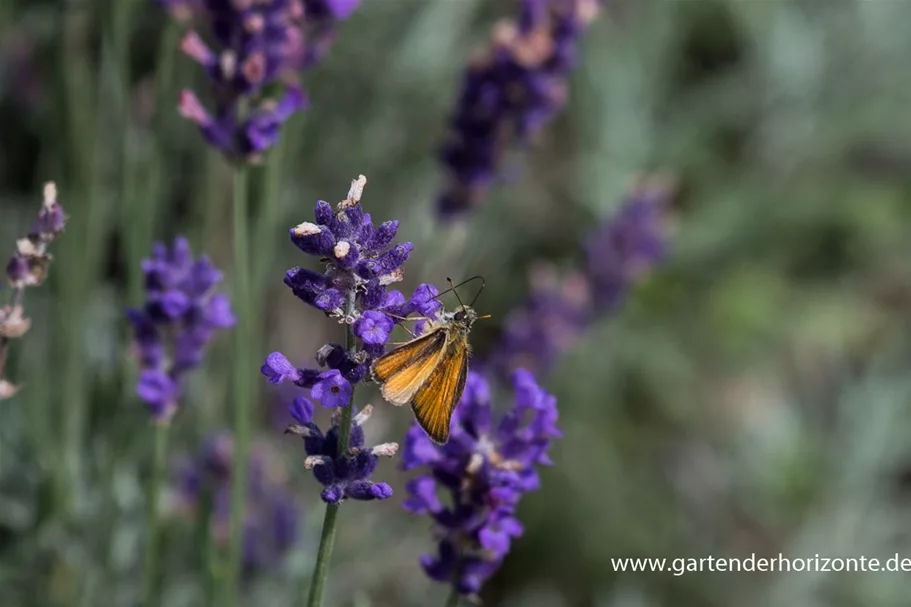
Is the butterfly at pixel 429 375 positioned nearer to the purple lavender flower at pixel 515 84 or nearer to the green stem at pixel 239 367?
the green stem at pixel 239 367

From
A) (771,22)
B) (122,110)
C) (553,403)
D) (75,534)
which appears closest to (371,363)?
(553,403)

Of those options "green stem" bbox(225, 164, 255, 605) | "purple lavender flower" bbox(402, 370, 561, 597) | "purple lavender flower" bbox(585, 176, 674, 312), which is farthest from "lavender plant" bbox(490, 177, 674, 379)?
"purple lavender flower" bbox(402, 370, 561, 597)

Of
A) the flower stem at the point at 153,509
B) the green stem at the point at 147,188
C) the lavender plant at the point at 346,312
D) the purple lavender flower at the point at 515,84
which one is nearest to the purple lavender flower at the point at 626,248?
the purple lavender flower at the point at 515,84

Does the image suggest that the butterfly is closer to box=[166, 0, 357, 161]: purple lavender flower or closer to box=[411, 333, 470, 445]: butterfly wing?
box=[411, 333, 470, 445]: butterfly wing

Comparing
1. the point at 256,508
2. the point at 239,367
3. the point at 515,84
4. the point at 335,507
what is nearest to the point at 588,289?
the point at 515,84

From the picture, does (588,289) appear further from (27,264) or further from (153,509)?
(27,264)
